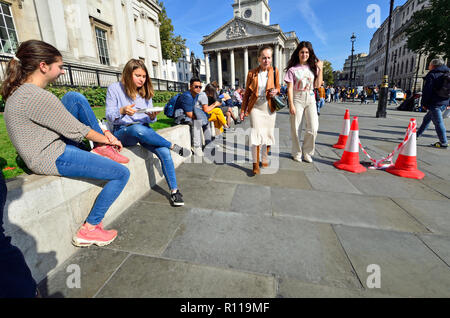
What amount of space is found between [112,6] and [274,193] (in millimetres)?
19581

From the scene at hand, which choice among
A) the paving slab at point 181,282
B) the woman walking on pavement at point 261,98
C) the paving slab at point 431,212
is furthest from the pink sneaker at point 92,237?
the paving slab at point 431,212

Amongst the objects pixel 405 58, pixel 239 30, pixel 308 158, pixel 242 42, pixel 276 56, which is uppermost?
pixel 239 30

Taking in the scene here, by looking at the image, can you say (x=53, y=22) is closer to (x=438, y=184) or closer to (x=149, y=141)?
(x=149, y=141)

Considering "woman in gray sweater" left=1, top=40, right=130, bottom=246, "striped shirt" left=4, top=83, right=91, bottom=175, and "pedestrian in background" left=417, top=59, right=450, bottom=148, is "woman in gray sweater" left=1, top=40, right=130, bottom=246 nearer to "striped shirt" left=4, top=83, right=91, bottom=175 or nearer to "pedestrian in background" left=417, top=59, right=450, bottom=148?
"striped shirt" left=4, top=83, right=91, bottom=175

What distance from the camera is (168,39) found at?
103 ft

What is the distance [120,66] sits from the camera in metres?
16.8

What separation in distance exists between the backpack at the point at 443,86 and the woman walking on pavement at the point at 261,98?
185 inches

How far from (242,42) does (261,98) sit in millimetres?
52634

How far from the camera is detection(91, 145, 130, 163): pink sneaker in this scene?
2320 mm

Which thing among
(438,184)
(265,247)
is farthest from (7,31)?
(438,184)

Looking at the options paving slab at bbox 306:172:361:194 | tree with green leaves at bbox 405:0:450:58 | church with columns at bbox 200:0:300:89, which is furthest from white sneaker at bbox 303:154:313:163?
church with columns at bbox 200:0:300:89

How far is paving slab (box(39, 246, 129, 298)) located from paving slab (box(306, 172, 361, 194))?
2824 millimetres
